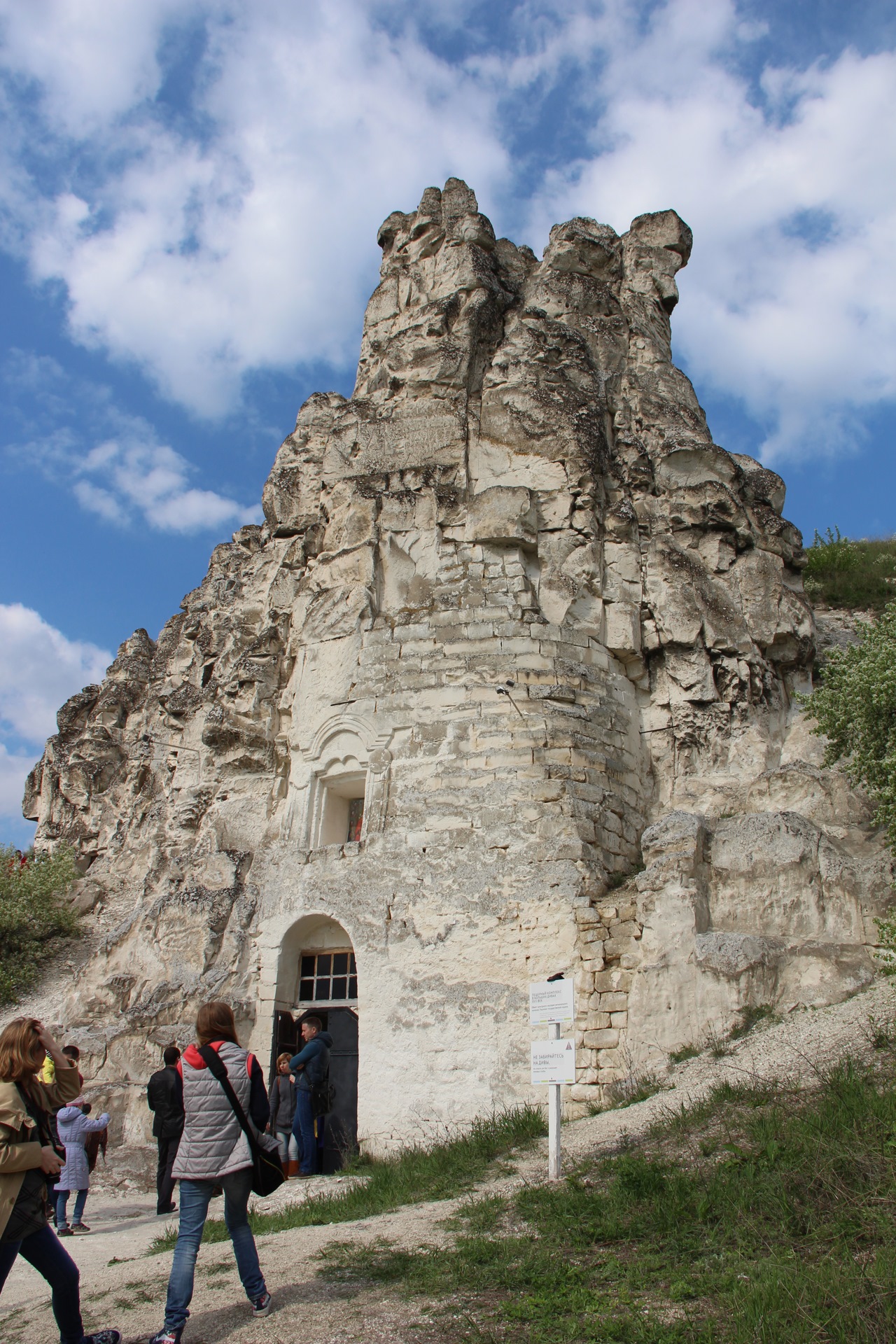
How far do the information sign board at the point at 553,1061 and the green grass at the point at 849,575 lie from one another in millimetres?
12915

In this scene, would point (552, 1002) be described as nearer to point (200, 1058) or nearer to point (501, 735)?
point (200, 1058)

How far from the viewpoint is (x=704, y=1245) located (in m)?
5.21

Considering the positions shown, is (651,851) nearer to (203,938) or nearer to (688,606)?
(688,606)

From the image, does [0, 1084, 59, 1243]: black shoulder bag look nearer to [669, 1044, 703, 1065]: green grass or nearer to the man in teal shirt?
[669, 1044, 703, 1065]: green grass

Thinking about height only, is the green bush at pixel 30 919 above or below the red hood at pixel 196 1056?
above

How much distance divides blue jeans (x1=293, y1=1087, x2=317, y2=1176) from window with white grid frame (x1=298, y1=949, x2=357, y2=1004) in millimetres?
1480

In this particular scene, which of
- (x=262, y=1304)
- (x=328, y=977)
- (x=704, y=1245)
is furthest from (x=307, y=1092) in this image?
(x=704, y=1245)

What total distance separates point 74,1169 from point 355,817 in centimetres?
561

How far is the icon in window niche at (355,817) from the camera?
13.3 meters

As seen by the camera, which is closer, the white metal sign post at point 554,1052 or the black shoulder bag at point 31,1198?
the black shoulder bag at point 31,1198

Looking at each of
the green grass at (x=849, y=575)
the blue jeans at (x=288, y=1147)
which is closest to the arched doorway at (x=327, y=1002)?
the blue jeans at (x=288, y=1147)

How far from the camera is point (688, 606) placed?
44.6 ft

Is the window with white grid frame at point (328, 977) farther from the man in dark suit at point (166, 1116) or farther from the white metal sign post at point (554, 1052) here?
the white metal sign post at point (554, 1052)

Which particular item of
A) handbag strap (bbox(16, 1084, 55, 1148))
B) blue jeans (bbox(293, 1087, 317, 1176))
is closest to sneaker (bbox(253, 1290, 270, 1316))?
handbag strap (bbox(16, 1084, 55, 1148))
